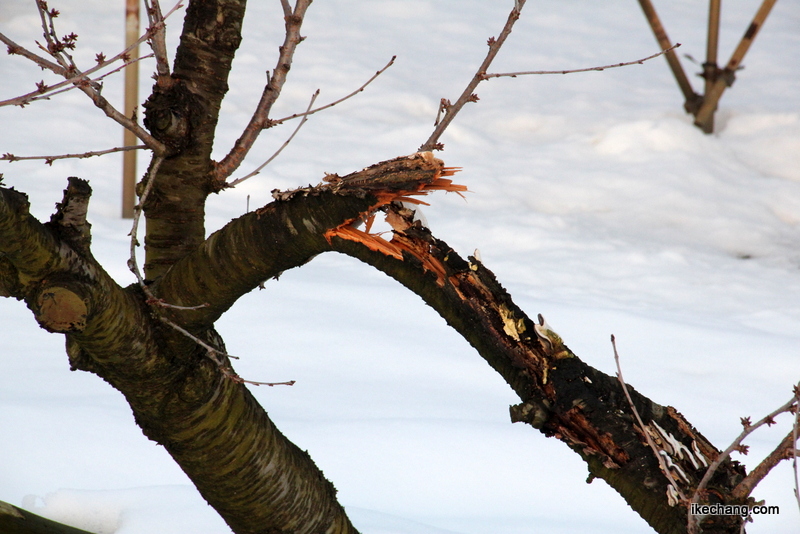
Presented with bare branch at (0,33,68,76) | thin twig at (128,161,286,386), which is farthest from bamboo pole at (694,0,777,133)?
bare branch at (0,33,68,76)

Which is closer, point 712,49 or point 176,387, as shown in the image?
point 176,387

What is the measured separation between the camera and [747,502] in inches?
33.7

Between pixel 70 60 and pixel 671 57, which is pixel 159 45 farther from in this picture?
pixel 671 57

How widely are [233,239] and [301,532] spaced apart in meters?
0.53

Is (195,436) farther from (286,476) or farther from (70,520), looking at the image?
(70,520)

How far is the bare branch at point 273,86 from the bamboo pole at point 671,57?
12.5 feet

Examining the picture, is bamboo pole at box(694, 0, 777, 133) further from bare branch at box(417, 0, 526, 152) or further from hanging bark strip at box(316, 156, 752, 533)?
hanging bark strip at box(316, 156, 752, 533)

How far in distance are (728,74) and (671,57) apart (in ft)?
1.61

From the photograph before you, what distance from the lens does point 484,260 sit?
3.78 m

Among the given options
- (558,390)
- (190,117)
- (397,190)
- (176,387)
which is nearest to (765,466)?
(558,390)

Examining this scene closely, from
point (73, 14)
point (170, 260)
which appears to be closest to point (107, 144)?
point (73, 14)

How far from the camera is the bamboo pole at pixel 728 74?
4.68 meters

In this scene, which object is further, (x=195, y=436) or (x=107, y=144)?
(x=107, y=144)

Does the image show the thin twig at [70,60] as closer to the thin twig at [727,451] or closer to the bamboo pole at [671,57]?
the thin twig at [727,451]
